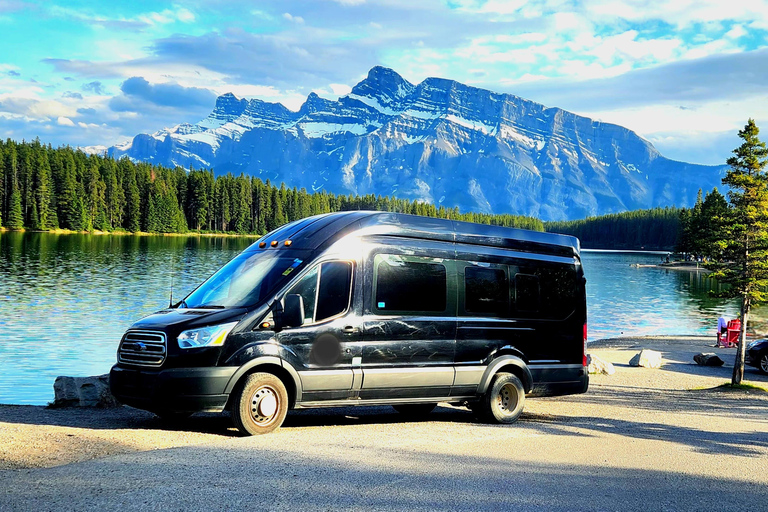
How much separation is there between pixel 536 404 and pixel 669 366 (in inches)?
535

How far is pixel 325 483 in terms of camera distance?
7.49 m

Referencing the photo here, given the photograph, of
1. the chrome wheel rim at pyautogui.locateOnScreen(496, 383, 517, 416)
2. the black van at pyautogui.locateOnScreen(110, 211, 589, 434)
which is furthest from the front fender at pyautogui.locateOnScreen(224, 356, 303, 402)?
the chrome wheel rim at pyautogui.locateOnScreen(496, 383, 517, 416)

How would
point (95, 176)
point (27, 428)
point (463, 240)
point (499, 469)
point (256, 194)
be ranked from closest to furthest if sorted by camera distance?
point (499, 469) → point (27, 428) → point (463, 240) → point (95, 176) → point (256, 194)

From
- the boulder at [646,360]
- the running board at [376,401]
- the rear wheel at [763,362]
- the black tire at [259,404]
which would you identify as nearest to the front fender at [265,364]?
the black tire at [259,404]

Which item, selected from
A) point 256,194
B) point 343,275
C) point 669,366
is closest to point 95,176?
point 256,194

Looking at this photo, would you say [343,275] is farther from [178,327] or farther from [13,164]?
[13,164]

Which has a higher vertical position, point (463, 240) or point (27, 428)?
point (463, 240)

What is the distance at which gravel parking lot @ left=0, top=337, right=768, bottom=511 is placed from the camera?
23.0 ft

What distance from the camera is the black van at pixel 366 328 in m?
9.98

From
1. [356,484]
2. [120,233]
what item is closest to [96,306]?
[356,484]

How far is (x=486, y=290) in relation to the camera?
12.4m

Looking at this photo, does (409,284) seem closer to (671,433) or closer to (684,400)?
(671,433)

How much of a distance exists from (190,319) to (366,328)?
250 centimetres

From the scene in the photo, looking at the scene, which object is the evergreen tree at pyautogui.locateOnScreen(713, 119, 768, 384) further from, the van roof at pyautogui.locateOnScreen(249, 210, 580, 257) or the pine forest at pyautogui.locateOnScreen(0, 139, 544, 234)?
the pine forest at pyautogui.locateOnScreen(0, 139, 544, 234)
